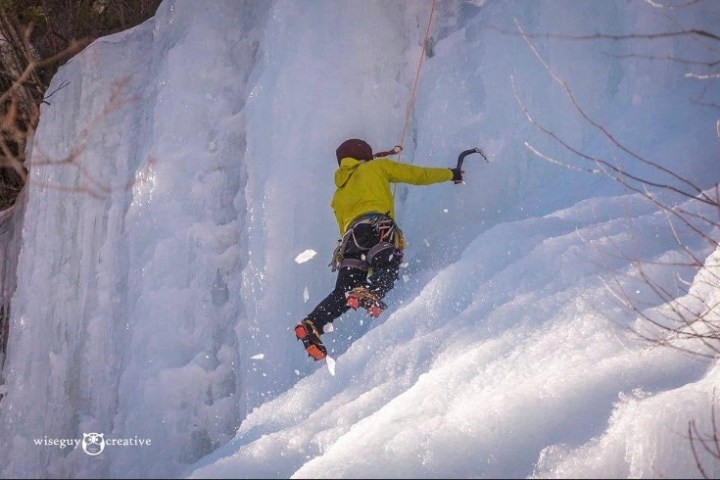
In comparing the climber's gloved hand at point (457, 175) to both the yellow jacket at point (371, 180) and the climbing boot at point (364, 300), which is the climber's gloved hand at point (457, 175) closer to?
the yellow jacket at point (371, 180)

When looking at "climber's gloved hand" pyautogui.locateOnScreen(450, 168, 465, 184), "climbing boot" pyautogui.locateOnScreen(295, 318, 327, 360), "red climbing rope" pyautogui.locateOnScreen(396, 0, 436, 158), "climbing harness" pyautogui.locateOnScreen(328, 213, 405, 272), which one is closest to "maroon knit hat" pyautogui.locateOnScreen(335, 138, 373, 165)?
"climbing harness" pyautogui.locateOnScreen(328, 213, 405, 272)

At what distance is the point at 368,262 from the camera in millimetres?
3607

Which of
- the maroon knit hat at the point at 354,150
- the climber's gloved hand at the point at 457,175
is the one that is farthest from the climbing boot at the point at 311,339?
the climber's gloved hand at the point at 457,175

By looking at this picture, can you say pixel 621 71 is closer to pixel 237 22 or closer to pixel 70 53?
pixel 237 22

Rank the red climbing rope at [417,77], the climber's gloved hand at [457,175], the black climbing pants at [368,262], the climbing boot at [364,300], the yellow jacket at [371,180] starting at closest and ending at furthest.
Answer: the climbing boot at [364,300] → the black climbing pants at [368,262] → the yellow jacket at [371,180] → the climber's gloved hand at [457,175] → the red climbing rope at [417,77]

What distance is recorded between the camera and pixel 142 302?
4.53 meters

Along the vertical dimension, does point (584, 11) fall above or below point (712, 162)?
above

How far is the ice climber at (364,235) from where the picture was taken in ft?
11.4

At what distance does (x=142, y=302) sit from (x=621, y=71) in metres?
3.39

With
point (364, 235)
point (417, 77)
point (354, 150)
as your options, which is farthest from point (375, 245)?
point (417, 77)

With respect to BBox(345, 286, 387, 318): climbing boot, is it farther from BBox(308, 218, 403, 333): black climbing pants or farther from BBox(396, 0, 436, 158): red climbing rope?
BBox(396, 0, 436, 158): red climbing rope

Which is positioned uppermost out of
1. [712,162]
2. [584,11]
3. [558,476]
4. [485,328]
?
[584,11]

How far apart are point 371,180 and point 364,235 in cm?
32

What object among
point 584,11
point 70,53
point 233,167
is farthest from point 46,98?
point 584,11
